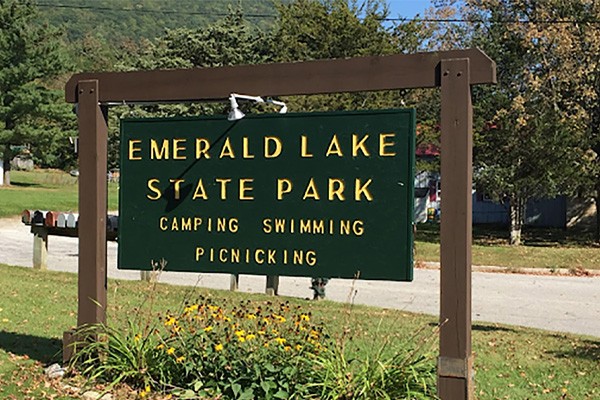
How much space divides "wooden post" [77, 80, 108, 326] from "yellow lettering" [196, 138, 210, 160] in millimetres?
792

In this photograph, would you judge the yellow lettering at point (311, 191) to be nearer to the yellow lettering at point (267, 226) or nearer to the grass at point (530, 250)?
the yellow lettering at point (267, 226)

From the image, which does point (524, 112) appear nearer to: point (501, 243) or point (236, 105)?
point (501, 243)

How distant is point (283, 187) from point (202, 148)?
737mm

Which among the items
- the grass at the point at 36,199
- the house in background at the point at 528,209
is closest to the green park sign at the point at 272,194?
the house in background at the point at 528,209

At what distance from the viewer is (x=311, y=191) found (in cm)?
543

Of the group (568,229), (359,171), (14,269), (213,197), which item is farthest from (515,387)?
(568,229)

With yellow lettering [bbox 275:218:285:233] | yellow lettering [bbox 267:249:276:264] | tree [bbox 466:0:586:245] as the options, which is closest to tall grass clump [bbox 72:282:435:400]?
yellow lettering [bbox 267:249:276:264]

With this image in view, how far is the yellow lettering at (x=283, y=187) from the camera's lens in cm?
551

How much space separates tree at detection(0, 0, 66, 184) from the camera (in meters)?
36.7

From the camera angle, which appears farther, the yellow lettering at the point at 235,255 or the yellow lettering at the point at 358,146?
the yellow lettering at the point at 235,255

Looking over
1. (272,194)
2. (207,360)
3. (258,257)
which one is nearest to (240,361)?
(207,360)

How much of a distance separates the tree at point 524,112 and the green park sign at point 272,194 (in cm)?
1645

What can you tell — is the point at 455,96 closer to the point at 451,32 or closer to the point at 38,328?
A: the point at 38,328

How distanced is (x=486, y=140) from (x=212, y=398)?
62.0 feet
